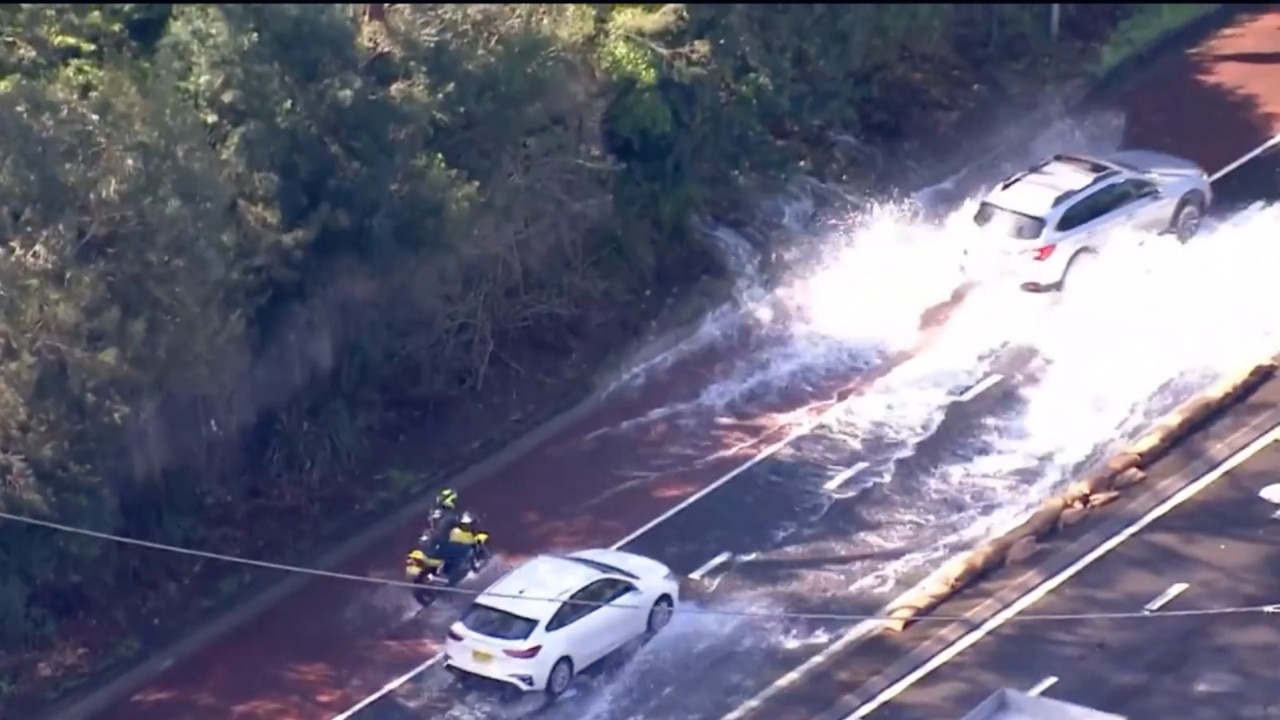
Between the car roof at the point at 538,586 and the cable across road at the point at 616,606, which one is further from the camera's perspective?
the cable across road at the point at 616,606

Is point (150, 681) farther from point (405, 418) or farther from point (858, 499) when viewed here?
point (858, 499)

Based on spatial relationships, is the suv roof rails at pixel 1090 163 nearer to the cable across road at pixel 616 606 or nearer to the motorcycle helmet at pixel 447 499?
the cable across road at pixel 616 606

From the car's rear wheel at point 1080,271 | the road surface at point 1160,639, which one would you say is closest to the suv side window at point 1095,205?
the car's rear wheel at point 1080,271

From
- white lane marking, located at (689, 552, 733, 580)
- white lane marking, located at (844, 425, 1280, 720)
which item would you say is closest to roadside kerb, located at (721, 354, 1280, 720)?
white lane marking, located at (844, 425, 1280, 720)

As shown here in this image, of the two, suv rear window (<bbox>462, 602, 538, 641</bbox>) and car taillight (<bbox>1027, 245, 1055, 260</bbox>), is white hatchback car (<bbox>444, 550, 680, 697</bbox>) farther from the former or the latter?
car taillight (<bbox>1027, 245, 1055, 260</bbox>)

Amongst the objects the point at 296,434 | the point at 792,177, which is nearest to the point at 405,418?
the point at 296,434

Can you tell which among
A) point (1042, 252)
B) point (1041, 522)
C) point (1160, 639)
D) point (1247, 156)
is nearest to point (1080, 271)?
point (1042, 252)

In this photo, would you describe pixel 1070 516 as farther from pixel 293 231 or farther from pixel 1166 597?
pixel 293 231
